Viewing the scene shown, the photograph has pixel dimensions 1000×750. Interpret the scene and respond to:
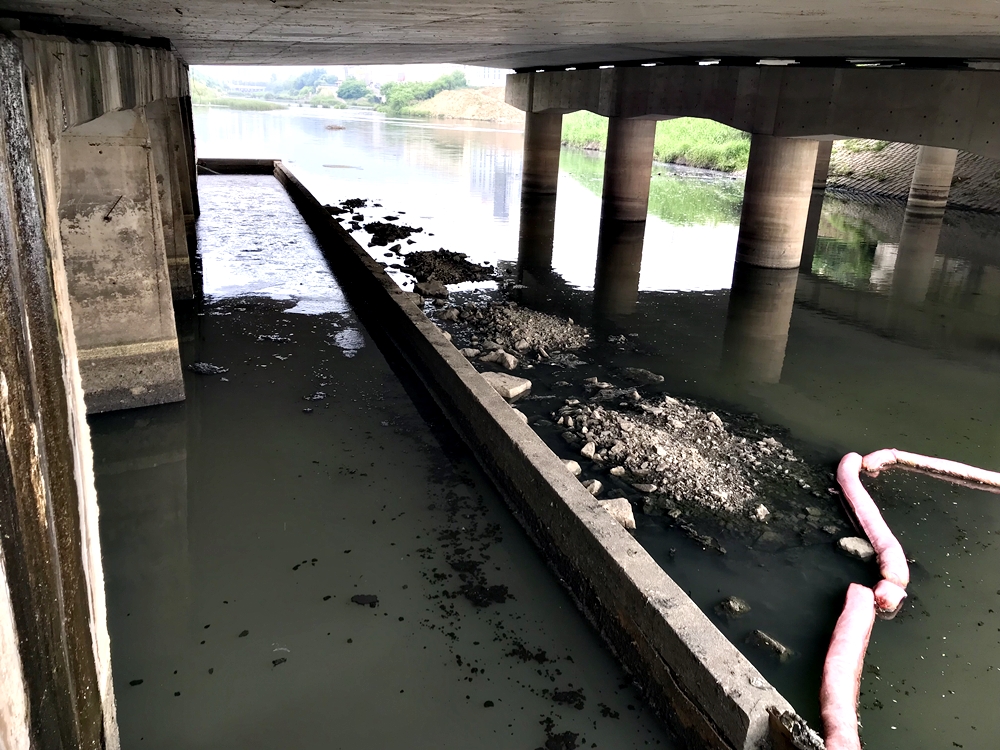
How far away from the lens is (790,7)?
647 cm

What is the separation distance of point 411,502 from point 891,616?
406 cm

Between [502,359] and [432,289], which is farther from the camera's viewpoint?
[432,289]

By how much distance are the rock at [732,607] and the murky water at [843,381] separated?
62 millimetres

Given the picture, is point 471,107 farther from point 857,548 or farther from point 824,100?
point 857,548

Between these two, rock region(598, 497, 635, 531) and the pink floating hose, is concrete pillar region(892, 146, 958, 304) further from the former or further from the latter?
rock region(598, 497, 635, 531)

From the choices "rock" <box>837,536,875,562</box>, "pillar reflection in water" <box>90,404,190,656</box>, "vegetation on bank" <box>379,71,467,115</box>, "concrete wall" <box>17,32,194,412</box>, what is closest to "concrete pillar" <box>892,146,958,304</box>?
"rock" <box>837,536,875,562</box>

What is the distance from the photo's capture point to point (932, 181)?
26047mm

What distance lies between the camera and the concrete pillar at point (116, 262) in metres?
7.68

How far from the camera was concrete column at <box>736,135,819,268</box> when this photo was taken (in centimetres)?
1658

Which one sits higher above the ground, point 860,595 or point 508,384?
point 508,384

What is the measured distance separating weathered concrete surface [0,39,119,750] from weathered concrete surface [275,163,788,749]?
3161 millimetres

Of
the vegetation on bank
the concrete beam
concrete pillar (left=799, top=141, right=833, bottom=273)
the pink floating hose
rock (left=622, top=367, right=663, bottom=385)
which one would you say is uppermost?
the vegetation on bank

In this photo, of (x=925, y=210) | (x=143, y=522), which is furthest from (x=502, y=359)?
(x=925, y=210)

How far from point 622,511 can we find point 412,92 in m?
123
